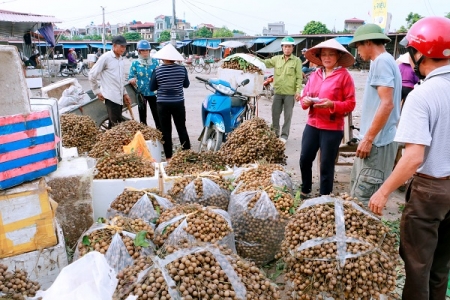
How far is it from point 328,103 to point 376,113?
67cm

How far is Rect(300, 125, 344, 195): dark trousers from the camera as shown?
13.2 ft

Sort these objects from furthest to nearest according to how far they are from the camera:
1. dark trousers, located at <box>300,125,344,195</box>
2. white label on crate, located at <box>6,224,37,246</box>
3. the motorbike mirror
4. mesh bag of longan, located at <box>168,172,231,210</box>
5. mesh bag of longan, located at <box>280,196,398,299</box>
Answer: the motorbike mirror
dark trousers, located at <box>300,125,344,195</box>
mesh bag of longan, located at <box>168,172,231,210</box>
white label on crate, located at <box>6,224,37,246</box>
mesh bag of longan, located at <box>280,196,398,299</box>

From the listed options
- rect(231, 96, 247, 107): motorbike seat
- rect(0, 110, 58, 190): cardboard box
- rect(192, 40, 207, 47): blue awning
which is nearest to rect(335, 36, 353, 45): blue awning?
rect(192, 40, 207, 47): blue awning

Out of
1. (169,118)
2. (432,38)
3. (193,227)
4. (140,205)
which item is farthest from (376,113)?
(169,118)

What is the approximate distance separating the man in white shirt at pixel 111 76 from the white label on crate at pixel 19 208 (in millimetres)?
3488

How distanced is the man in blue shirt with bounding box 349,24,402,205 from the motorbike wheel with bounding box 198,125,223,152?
2.71 m

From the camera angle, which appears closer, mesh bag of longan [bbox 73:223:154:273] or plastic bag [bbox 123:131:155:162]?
mesh bag of longan [bbox 73:223:154:273]

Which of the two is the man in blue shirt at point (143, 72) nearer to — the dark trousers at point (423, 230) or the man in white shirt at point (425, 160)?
the man in white shirt at point (425, 160)

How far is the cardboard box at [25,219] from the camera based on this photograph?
2449 millimetres

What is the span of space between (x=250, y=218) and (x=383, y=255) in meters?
1.14

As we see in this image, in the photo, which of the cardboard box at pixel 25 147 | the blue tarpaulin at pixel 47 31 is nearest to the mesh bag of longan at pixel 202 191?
the cardboard box at pixel 25 147

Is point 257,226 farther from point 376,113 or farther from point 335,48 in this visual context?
point 335,48

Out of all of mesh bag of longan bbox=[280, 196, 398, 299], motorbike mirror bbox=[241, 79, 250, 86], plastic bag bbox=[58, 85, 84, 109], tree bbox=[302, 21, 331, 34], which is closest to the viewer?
mesh bag of longan bbox=[280, 196, 398, 299]

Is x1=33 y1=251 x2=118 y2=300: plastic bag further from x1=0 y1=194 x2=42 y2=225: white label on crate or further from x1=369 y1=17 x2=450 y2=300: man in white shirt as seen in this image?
x1=369 y1=17 x2=450 y2=300: man in white shirt
